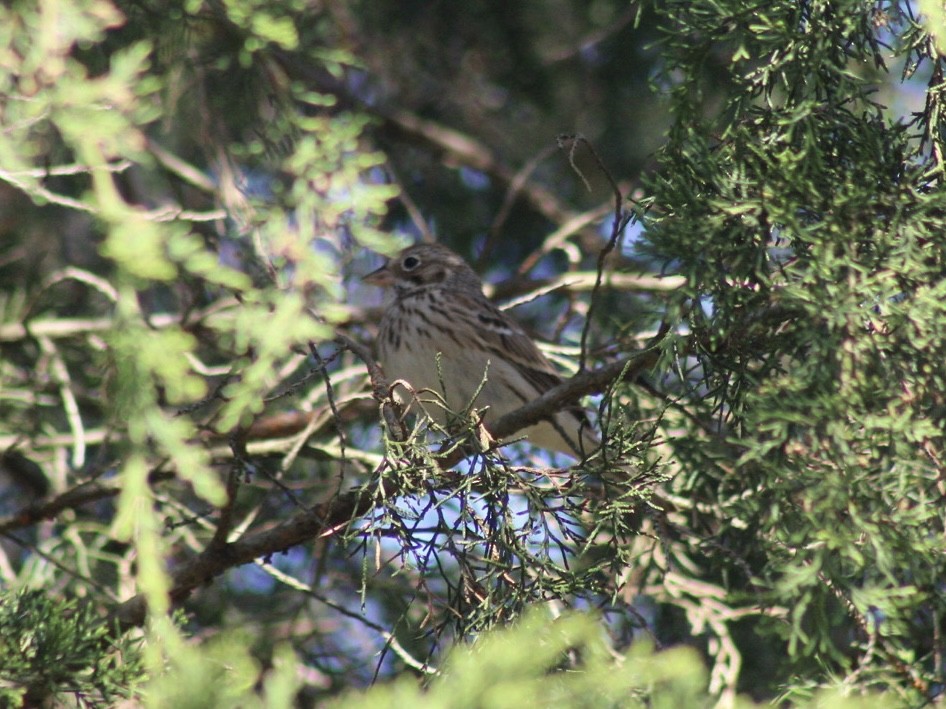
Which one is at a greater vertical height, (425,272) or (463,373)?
(425,272)

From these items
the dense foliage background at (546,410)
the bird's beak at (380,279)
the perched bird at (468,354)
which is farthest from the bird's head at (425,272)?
the dense foliage background at (546,410)

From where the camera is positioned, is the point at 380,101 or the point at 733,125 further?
the point at 380,101

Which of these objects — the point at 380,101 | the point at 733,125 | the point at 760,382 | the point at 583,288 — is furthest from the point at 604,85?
the point at 760,382

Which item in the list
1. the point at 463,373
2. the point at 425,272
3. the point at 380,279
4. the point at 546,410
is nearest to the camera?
the point at 546,410

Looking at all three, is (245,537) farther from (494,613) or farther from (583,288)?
(583,288)

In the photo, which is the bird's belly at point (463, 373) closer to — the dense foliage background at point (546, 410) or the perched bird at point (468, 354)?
the perched bird at point (468, 354)

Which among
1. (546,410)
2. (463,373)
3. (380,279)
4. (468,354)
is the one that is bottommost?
(546,410)

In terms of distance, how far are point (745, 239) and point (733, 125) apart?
0.40 meters

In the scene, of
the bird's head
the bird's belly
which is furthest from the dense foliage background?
the bird's head

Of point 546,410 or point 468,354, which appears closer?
point 546,410

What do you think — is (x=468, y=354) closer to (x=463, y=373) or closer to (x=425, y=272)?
(x=463, y=373)

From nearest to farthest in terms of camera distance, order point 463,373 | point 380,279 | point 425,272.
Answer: point 463,373, point 380,279, point 425,272

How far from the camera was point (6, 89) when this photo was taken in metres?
2.91

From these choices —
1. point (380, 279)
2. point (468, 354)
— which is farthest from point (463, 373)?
point (380, 279)
